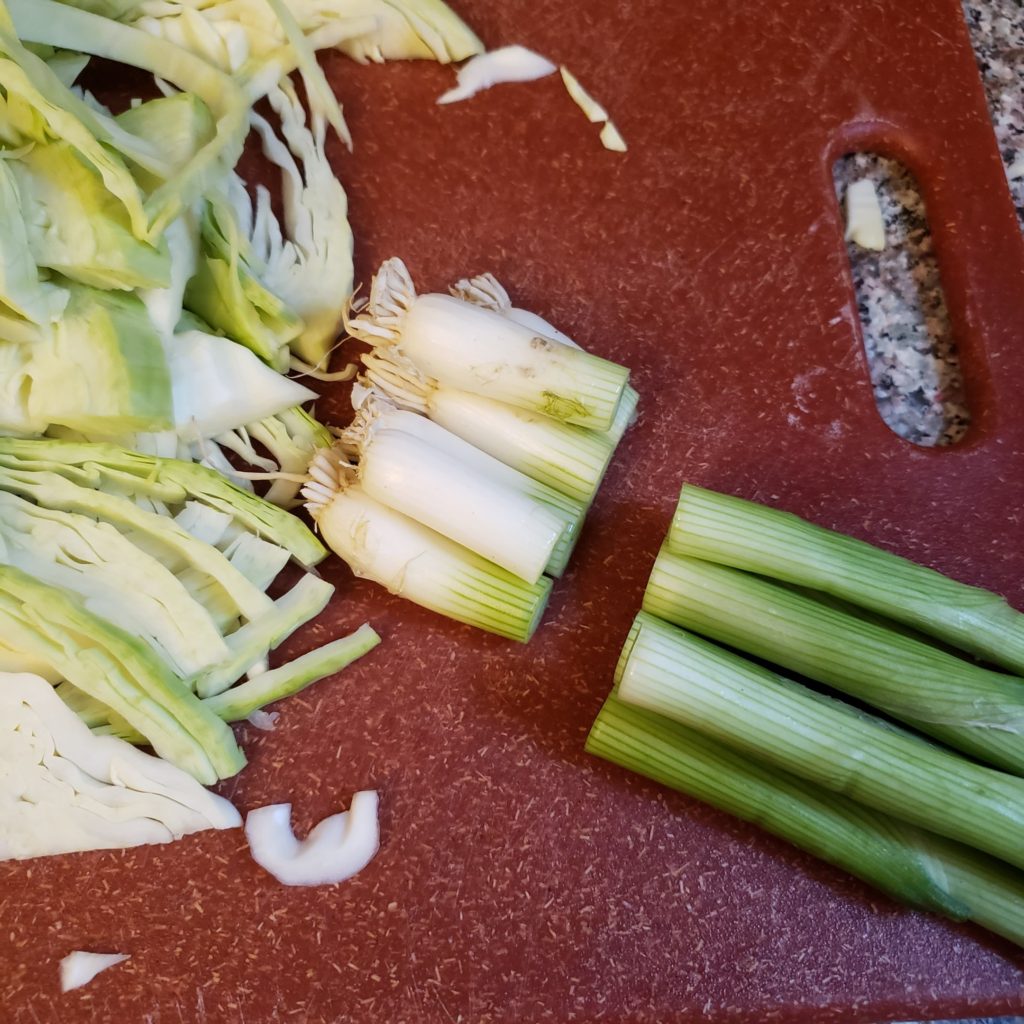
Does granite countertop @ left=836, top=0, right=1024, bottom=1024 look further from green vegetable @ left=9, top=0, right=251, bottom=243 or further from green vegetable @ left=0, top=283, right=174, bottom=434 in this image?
green vegetable @ left=0, top=283, right=174, bottom=434

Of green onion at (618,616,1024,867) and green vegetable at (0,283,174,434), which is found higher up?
green vegetable at (0,283,174,434)

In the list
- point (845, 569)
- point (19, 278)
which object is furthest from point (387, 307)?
point (845, 569)

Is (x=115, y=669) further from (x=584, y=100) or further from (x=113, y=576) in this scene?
(x=584, y=100)

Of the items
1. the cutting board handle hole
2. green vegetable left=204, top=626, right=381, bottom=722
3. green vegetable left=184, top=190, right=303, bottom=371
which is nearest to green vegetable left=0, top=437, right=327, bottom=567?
green vegetable left=204, top=626, right=381, bottom=722

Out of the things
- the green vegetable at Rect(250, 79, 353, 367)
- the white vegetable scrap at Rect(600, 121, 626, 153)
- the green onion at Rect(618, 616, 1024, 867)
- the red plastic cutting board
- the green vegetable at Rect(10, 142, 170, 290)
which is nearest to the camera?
the green onion at Rect(618, 616, 1024, 867)

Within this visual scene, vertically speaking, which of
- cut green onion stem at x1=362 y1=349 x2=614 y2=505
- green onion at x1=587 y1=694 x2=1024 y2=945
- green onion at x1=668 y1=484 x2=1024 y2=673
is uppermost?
green onion at x1=668 y1=484 x2=1024 y2=673

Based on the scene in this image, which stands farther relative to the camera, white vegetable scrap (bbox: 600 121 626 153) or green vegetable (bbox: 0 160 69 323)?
white vegetable scrap (bbox: 600 121 626 153)

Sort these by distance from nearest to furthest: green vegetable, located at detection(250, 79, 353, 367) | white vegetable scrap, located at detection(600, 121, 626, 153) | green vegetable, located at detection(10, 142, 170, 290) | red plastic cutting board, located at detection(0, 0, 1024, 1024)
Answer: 1. red plastic cutting board, located at detection(0, 0, 1024, 1024)
2. green vegetable, located at detection(10, 142, 170, 290)
3. green vegetable, located at detection(250, 79, 353, 367)
4. white vegetable scrap, located at detection(600, 121, 626, 153)

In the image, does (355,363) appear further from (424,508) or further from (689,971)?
(689,971)

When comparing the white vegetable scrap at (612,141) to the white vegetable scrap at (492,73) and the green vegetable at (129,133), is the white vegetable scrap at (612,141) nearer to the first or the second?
the white vegetable scrap at (492,73)
